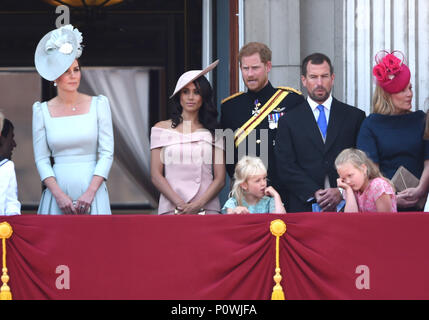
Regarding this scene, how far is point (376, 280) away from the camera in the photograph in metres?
6.17

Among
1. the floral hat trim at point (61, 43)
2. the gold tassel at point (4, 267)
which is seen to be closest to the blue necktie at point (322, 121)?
the floral hat trim at point (61, 43)

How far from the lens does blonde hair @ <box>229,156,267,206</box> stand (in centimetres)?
678

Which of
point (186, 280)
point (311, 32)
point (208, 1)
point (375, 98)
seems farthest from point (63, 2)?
point (186, 280)

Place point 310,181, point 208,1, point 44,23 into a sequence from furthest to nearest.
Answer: point 44,23 → point 208,1 → point 310,181

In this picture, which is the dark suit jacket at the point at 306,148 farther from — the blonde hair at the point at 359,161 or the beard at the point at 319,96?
the blonde hair at the point at 359,161

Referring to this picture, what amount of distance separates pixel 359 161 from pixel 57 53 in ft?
6.67

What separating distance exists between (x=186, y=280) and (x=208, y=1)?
4.03 metres

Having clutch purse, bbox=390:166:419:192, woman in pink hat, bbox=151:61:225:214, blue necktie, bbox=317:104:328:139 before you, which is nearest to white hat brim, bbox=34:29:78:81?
woman in pink hat, bbox=151:61:225:214

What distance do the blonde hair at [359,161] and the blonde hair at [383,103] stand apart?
21.8 inches
